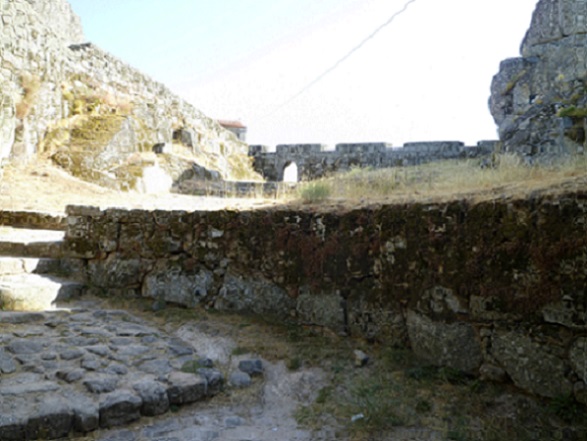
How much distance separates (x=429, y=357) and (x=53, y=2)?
974 inches

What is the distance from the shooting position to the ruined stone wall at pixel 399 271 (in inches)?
138

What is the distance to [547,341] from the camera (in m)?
3.50

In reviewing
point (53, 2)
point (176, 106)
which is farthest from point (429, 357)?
point (53, 2)

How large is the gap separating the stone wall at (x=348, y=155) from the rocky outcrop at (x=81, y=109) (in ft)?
9.46

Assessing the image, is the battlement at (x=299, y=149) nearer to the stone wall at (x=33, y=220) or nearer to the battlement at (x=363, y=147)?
the battlement at (x=363, y=147)

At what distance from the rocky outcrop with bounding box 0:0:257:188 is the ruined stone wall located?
490cm

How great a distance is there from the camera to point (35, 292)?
5695 millimetres

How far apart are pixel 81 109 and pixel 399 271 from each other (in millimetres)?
11214

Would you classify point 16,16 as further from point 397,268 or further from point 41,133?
point 397,268

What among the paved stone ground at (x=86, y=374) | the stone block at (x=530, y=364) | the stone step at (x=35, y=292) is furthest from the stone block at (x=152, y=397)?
the stone block at (x=530, y=364)

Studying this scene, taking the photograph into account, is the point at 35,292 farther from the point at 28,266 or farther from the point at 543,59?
the point at 543,59

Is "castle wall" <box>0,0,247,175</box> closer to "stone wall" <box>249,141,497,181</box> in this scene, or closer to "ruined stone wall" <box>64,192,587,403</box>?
"stone wall" <box>249,141,497,181</box>

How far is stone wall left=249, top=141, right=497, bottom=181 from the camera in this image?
1662 centimetres

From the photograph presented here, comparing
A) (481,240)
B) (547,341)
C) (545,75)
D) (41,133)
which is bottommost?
(547,341)
